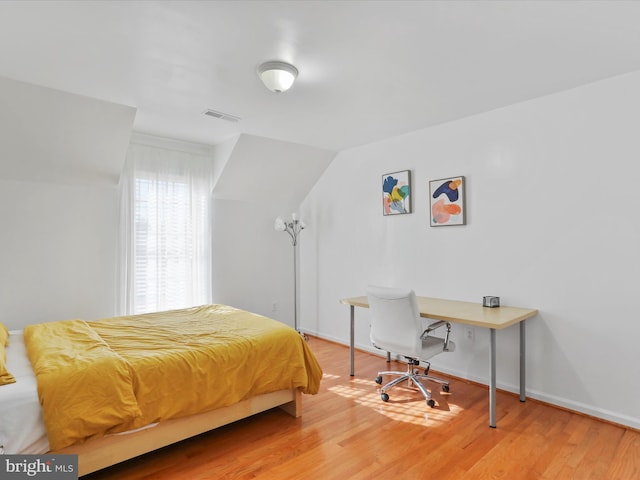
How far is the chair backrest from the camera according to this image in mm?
2891

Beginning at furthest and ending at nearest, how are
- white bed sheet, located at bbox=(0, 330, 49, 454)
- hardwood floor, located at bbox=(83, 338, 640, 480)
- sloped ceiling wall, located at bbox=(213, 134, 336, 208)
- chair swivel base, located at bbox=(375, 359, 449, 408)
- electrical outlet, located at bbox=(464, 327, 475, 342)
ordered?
sloped ceiling wall, located at bbox=(213, 134, 336, 208) < electrical outlet, located at bbox=(464, 327, 475, 342) < chair swivel base, located at bbox=(375, 359, 449, 408) < hardwood floor, located at bbox=(83, 338, 640, 480) < white bed sheet, located at bbox=(0, 330, 49, 454)

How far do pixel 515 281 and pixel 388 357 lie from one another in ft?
5.20

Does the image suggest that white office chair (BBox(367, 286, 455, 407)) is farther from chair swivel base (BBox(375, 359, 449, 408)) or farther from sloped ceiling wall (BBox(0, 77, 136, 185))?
sloped ceiling wall (BBox(0, 77, 136, 185))

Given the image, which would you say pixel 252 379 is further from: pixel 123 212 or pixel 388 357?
pixel 123 212

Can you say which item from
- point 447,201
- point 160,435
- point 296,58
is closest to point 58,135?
point 296,58

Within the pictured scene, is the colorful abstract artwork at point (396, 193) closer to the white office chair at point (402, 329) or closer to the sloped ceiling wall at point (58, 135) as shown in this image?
the white office chair at point (402, 329)

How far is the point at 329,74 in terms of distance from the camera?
2.60m

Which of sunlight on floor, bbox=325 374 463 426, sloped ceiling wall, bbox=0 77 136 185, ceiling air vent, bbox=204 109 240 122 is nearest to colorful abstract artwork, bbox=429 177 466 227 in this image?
sunlight on floor, bbox=325 374 463 426

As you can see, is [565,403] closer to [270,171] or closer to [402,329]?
[402,329]

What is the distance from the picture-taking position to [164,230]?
427cm

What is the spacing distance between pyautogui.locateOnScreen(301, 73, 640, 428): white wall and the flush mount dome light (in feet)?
6.24

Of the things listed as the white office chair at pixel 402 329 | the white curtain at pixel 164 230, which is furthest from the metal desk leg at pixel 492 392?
the white curtain at pixel 164 230

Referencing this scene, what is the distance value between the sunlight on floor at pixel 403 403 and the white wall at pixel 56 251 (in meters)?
2.67

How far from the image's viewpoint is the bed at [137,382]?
1802 mm
